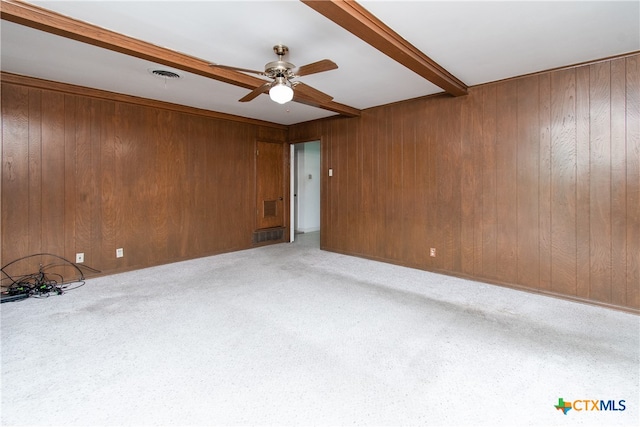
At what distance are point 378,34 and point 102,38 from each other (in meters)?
2.08

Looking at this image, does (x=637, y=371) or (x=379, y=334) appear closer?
(x=637, y=371)

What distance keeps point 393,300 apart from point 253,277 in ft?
5.83

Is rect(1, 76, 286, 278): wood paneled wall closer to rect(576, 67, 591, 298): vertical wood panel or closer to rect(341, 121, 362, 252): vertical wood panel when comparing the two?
rect(341, 121, 362, 252): vertical wood panel

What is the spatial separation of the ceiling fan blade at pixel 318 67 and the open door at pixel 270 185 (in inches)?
133

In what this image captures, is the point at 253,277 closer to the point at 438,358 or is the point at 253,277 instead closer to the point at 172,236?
the point at 172,236

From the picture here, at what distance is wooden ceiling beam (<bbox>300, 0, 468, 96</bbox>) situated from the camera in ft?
6.15

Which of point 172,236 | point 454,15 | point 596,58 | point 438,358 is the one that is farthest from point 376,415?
point 172,236

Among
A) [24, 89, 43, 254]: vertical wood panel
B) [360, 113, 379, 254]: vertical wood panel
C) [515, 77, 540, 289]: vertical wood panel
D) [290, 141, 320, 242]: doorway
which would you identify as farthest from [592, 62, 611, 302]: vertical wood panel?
[24, 89, 43, 254]: vertical wood panel

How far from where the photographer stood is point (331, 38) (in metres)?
2.47

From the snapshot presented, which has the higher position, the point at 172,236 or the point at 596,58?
the point at 596,58

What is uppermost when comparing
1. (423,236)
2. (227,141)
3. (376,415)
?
(227,141)

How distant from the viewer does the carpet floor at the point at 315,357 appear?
1574 millimetres

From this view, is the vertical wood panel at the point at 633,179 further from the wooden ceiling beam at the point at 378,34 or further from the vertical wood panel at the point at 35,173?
the vertical wood panel at the point at 35,173

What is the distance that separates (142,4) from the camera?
79.6 inches
